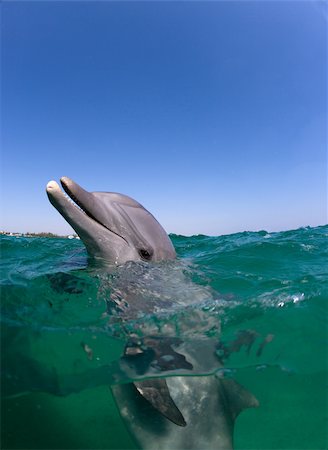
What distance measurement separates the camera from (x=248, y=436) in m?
5.20

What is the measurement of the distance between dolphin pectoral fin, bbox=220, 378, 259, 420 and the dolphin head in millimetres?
2376

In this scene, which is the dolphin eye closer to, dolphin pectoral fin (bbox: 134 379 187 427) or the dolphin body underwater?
the dolphin body underwater

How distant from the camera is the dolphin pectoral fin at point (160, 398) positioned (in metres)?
4.25

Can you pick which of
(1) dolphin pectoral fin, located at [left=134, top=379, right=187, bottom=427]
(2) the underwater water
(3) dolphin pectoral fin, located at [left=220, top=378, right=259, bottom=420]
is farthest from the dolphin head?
(3) dolphin pectoral fin, located at [left=220, top=378, right=259, bottom=420]

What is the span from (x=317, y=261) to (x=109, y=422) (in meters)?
7.16

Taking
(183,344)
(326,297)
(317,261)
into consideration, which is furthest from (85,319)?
(317,261)

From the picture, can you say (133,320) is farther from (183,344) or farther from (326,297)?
(326,297)

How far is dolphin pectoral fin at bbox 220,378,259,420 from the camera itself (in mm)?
5168

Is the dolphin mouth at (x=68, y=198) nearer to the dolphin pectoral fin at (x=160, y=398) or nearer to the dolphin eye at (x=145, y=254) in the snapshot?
the dolphin eye at (x=145, y=254)

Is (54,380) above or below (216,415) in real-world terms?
above

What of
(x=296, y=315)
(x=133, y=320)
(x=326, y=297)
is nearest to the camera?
(x=133, y=320)

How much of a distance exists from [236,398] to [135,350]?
178 centimetres

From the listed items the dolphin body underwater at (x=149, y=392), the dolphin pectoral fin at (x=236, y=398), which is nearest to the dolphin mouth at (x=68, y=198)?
the dolphin body underwater at (x=149, y=392)

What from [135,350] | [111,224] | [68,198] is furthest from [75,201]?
[135,350]
